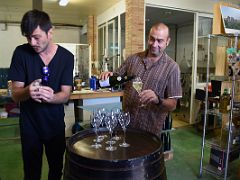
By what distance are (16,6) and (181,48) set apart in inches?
214

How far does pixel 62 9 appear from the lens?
23.8ft

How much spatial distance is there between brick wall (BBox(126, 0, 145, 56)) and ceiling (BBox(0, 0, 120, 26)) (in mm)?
1221

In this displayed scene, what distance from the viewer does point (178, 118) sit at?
5.88 metres

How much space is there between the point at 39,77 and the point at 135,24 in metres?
3.25

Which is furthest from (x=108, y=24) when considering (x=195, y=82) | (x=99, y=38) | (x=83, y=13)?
(x=195, y=82)

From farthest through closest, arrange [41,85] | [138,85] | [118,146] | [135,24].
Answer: [135,24], [138,85], [41,85], [118,146]

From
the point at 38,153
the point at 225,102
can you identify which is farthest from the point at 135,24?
the point at 38,153

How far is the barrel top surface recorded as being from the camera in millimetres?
1220

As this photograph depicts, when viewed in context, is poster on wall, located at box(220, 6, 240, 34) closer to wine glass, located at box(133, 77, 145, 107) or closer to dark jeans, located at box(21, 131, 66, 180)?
wine glass, located at box(133, 77, 145, 107)

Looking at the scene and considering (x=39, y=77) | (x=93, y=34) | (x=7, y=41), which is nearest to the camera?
(x=39, y=77)

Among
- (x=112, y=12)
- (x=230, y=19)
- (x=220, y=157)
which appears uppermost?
(x=112, y=12)

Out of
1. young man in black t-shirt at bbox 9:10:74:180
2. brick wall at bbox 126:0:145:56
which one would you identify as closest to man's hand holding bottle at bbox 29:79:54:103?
young man in black t-shirt at bbox 9:10:74:180

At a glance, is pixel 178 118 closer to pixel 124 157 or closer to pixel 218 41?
pixel 218 41

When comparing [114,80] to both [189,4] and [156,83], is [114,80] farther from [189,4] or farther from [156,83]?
[189,4]
